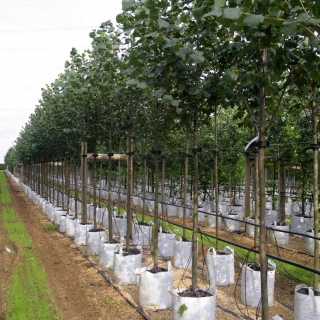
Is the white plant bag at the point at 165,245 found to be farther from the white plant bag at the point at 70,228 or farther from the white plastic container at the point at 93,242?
the white plant bag at the point at 70,228

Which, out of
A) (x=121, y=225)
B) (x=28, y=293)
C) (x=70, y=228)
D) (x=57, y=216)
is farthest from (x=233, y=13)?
(x=57, y=216)

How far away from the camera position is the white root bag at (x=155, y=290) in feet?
16.1

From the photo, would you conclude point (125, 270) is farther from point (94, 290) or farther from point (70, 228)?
point (70, 228)

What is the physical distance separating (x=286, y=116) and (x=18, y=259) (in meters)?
6.98

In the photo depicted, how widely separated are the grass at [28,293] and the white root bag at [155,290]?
1.17m

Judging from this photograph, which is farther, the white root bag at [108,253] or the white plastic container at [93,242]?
the white plastic container at [93,242]

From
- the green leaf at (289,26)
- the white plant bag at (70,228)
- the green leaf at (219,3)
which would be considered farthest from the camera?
the white plant bag at (70,228)

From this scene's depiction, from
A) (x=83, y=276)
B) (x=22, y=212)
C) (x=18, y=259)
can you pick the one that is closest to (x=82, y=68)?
(x=83, y=276)

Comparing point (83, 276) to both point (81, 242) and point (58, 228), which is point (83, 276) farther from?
point (58, 228)

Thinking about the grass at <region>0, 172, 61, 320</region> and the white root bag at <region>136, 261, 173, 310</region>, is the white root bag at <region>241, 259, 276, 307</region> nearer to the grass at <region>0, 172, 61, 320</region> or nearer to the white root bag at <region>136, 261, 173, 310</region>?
the white root bag at <region>136, 261, 173, 310</region>

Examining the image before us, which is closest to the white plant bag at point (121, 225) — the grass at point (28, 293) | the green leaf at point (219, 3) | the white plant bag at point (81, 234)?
the white plant bag at point (81, 234)

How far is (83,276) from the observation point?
657 centimetres

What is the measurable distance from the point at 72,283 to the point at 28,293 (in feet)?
2.46

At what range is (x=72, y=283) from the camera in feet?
20.4
